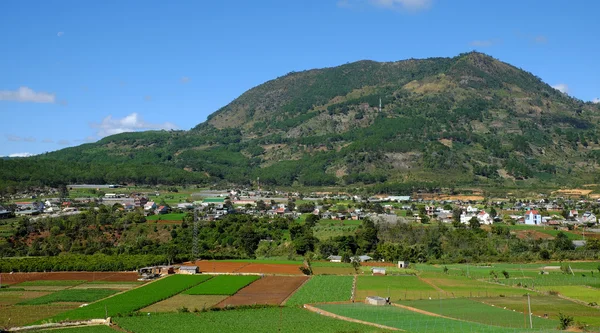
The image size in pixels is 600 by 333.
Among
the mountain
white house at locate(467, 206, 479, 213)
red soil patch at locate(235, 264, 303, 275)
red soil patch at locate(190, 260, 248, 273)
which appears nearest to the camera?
red soil patch at locate(235, 264, 303, 275)

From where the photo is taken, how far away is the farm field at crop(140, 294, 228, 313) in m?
42.0

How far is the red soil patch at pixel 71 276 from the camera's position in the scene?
56.0 meters

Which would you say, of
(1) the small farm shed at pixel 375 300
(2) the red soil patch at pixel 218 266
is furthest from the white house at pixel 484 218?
(1) the small farm shed at pixel 375 300

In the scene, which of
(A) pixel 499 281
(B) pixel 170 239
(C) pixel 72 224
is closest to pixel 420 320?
(A) pixel 499 281

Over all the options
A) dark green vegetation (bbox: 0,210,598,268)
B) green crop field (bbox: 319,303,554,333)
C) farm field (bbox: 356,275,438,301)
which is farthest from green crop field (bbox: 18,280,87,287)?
farm field (bbox: 356,275,438,301)

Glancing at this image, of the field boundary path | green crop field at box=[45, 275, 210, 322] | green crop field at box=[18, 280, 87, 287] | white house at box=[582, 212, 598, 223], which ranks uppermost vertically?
white house at box=[582, 212, 598, 223]

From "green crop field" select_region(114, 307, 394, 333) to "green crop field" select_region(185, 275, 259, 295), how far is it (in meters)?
7.56

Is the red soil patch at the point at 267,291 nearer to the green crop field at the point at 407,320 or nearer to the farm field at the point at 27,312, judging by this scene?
the green crop field at the point at 407,320

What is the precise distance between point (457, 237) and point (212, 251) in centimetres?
2684

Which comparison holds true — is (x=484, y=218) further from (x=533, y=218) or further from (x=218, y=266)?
(x=218, y=266)

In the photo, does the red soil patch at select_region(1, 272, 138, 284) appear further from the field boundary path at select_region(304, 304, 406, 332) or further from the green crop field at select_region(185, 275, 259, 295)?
the field boundary path at select_region(304, 304, 406, 332)

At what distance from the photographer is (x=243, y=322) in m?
37.5

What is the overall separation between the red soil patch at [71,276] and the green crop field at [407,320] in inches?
847

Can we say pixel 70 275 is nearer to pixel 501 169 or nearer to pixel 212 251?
pixel 212 251
